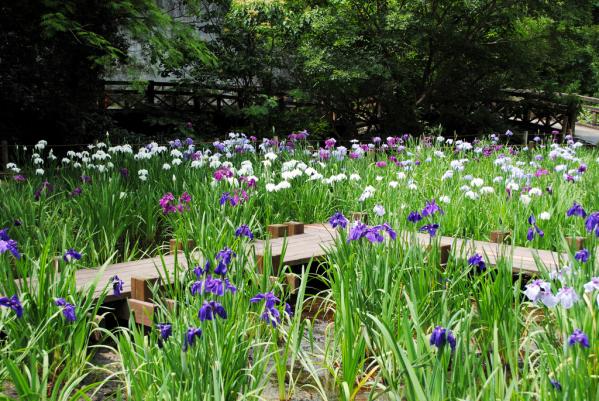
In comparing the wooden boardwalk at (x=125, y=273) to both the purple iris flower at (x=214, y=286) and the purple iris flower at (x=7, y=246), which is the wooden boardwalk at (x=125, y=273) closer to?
the purple iris flower at (x=7, y=246)

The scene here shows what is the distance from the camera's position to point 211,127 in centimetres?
1390

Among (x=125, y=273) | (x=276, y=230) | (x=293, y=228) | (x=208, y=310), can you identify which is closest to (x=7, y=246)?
(x=208, y=310)

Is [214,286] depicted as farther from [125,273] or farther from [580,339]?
[125,273]

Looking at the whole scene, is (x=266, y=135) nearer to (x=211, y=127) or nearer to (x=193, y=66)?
(x=211, y=127)

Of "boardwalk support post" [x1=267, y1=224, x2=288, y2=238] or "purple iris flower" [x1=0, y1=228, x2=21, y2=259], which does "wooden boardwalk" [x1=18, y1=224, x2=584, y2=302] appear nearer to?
"boardwalk support post" [x1=267, y1=224, x2=288, y2=238]

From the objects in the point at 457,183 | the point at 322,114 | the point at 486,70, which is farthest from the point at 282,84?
the point at 457,183

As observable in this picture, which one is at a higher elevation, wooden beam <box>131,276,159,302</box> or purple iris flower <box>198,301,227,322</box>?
purple iris flower <box>198,301,227,322</box>

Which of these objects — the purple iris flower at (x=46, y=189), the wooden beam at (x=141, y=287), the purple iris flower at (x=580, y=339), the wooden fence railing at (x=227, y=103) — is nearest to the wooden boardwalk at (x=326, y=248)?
the wooden beam at (x=141, y=287)

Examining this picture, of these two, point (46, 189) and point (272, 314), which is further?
point (46, 189)

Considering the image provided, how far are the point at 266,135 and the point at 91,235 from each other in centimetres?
940

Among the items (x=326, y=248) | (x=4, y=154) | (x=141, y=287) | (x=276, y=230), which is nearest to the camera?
(x=141, y=287)

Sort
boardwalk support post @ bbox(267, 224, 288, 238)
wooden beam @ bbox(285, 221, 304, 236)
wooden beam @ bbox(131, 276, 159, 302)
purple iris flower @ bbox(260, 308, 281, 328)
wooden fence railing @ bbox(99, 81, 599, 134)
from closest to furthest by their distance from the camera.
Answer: purple iris flower @ bbox(260, 308, 281, 328)
wooden beam @ bbox(131, 276, 159, 302)
boardwalk support post @ bbox(267, 224, 288, 238)
wooden beam @ bbox(285, 221, 304, 236)
wooden fence railing @ bbox(99, 81, 599, 134)

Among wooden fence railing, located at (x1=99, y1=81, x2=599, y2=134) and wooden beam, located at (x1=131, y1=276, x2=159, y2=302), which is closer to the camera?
wooden beam, located at (x1=131, y1=276, x2=159, y2=302)

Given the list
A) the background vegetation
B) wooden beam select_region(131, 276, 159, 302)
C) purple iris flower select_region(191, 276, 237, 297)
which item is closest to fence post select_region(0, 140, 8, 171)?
the background vegetation
